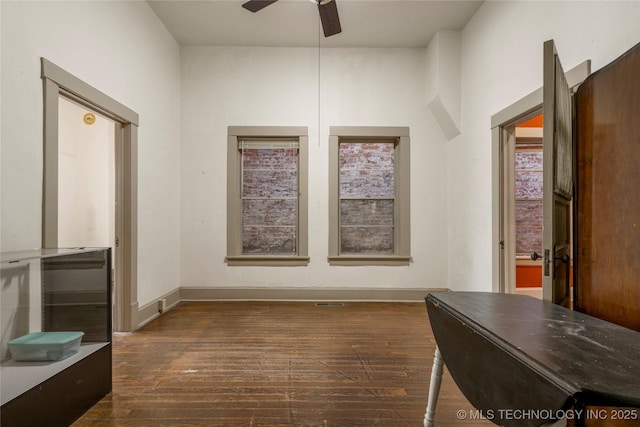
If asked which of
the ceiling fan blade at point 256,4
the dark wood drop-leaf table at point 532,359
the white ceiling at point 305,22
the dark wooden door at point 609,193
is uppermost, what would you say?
the white ceiling at point 305,22

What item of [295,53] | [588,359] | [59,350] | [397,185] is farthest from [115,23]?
[588,359]

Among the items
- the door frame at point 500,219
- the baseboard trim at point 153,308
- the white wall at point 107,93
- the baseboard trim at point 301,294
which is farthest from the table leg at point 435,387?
the baseboard trim at point 153,308

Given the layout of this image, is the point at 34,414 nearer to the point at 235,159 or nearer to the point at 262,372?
the point at 262,372

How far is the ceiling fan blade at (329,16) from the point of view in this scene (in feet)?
8.72

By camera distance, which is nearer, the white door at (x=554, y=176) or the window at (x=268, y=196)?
the white door at (x=554, y=176)

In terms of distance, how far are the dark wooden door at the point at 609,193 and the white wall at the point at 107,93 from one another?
320cm

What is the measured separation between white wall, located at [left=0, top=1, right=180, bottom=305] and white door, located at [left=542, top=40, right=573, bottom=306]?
2.79 m

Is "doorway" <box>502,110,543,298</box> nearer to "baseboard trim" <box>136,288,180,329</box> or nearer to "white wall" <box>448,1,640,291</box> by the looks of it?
"white wall" <box>448,1,640,291</box>

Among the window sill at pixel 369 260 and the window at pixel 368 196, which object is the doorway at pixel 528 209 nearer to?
the window sill at pixel 369 260

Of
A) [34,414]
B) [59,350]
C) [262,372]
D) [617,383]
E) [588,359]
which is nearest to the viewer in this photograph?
[617,383]

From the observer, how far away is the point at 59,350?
1.69m

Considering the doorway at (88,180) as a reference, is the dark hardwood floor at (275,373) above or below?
below

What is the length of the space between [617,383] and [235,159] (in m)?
3.91

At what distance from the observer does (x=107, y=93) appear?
260cm
